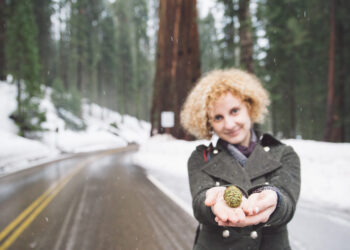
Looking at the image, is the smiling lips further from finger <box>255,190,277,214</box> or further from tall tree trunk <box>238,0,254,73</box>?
tall tree trunk <box>238,0,254,73</box>

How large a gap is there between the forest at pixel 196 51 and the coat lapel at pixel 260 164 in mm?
8512

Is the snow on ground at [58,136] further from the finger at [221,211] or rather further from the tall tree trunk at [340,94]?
the tall tree trunk at [340,94]

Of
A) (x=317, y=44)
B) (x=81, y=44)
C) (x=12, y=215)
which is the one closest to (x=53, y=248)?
(x=12, y=215)

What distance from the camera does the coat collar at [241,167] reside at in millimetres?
1344

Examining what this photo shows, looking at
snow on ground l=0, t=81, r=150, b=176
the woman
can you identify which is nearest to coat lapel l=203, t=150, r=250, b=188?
the woman

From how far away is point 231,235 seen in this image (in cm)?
135

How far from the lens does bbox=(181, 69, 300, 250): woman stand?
1197 millimetres

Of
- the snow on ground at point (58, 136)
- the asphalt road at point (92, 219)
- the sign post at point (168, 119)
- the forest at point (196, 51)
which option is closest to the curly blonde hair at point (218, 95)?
the asphalt road at point (92, 219)

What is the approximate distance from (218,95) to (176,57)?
10.3 metres

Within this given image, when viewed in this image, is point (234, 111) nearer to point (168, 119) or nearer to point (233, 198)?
point (233, 198)

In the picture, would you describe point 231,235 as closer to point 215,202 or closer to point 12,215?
point 215,202

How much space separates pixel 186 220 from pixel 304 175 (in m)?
2.52

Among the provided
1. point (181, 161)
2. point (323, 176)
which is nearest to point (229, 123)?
point (323, 176)

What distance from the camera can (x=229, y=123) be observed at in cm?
144
